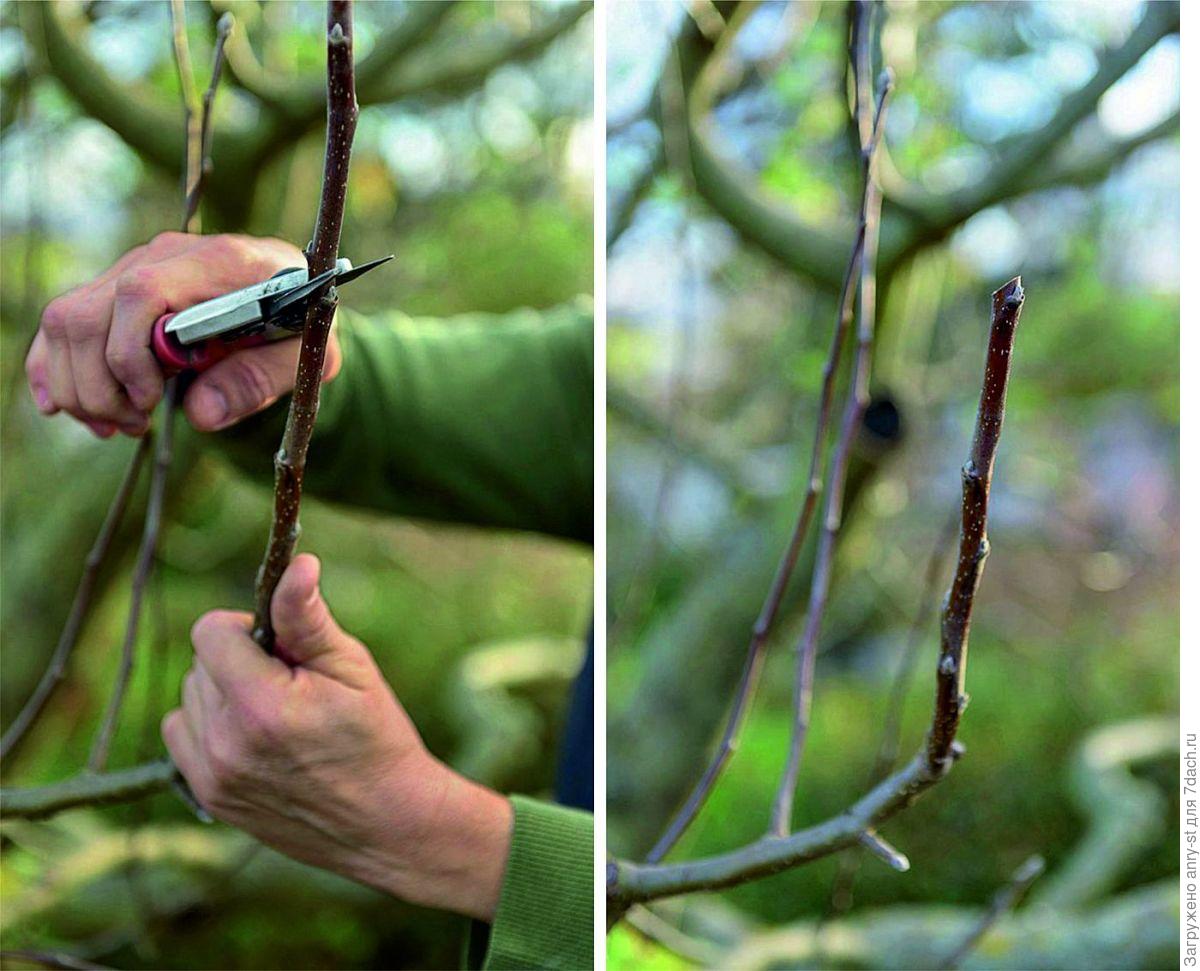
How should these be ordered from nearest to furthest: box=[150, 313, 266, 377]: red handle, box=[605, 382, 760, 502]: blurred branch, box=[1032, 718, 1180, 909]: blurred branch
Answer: box=[150, 313, 266, 377]: red handle, box=[605, 382, 760, 502]: blurred branch, box=[1032, 718, 1180, 909]: blurred branch

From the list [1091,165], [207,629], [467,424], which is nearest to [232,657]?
[207,629]

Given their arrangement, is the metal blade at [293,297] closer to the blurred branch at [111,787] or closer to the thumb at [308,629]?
the thumb at [308,629]

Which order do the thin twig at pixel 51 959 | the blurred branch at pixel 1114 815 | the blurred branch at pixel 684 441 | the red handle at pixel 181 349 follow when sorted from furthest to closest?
the blurred branch at pixel 1114 815
the blurred branch at pixel 684 441
the thin twig at pixel 51 959
the red handle at pixel 181 349

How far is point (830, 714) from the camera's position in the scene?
1021 mm

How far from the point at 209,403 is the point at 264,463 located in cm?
14

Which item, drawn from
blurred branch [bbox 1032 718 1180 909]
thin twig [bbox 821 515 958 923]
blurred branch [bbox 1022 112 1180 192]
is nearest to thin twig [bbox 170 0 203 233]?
thin twig [bbox 821 515 958 923]

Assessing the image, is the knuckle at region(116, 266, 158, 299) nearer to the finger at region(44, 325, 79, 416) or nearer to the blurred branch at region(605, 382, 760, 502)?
the finger at region(44, 325, 79, 416)

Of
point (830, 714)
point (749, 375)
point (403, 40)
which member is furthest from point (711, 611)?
point (403, 40)

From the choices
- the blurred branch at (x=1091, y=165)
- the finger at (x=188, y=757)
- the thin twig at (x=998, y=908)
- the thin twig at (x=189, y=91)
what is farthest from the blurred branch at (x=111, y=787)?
the blurred branch at (x=1091, y=165)

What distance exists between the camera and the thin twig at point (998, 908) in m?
0.48

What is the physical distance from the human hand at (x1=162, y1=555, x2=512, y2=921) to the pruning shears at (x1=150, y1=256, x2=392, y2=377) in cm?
9

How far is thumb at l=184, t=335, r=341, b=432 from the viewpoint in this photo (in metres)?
0.42

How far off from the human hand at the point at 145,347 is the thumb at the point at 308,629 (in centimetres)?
8

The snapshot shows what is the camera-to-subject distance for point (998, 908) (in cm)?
48
